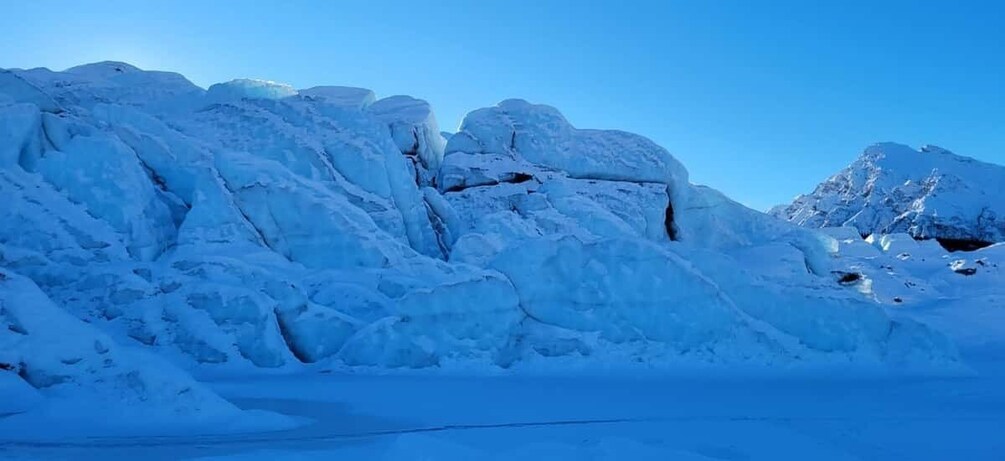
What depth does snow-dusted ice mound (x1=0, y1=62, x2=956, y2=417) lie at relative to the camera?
11977 mm

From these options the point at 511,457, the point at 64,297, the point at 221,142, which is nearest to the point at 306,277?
the point at 64,297

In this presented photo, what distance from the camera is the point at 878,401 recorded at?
9.44m

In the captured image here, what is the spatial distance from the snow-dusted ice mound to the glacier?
1.6 inches

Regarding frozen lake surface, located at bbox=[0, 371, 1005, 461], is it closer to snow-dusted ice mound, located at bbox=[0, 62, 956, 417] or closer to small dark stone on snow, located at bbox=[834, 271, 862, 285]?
snow-dusted ice mound, located at bbox=[0, 62, 956, 417]

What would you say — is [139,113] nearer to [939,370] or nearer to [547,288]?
[547,288]

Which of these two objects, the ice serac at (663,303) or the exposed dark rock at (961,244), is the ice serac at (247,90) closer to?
the ice serac at (663,303)

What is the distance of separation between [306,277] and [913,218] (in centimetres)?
4960

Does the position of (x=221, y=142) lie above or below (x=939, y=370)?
above

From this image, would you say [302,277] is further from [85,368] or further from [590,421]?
[590,421]

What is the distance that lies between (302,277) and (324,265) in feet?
3.89

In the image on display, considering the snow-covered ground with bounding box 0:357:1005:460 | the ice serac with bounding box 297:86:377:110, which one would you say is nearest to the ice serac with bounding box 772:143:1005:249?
the ice serac with bounding box 297:86:377:110

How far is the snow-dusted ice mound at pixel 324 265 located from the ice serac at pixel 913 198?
1442 inches

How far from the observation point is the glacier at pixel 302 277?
449 inches

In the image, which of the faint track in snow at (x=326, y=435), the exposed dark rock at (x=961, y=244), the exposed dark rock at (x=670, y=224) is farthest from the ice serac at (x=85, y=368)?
the exposed dark rock at (x=961, y=244)
